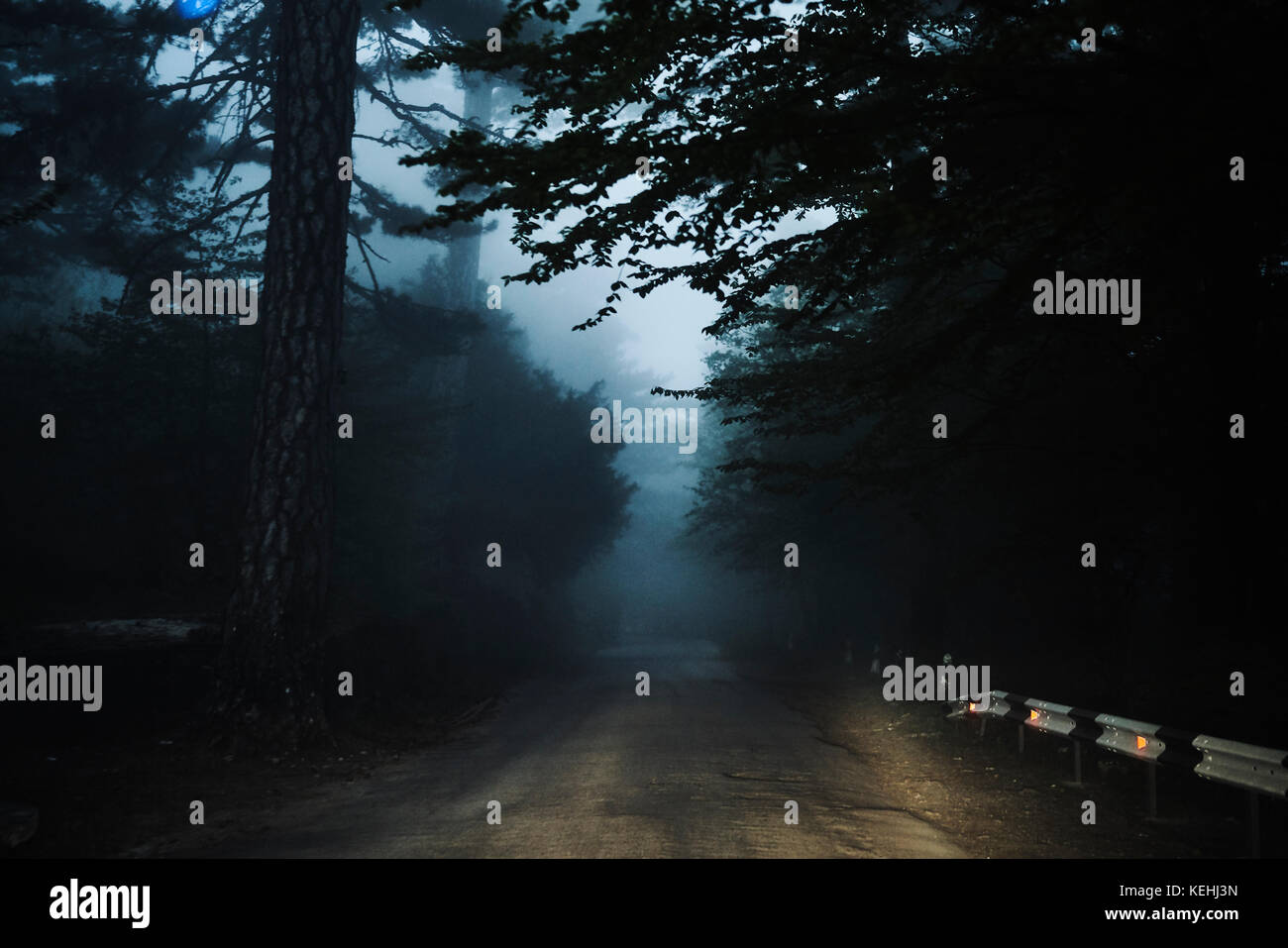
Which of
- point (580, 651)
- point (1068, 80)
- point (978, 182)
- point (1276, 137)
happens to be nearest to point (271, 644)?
point (978, 182)

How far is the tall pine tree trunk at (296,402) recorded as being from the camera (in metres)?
11.3

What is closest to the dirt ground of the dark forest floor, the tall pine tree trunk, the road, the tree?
the road

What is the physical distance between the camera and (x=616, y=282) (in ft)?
25.1

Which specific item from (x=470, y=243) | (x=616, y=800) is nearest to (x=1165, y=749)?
(x=616, y=800)

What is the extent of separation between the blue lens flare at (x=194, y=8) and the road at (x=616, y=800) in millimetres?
13007

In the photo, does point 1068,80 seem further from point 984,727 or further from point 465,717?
point 465,717

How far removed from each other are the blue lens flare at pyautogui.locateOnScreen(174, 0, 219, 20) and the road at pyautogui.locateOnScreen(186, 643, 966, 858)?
13.0 meters

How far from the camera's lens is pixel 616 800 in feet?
27.3

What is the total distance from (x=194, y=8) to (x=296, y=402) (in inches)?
351

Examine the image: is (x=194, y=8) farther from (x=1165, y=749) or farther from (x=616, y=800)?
(x=1165, y=749)

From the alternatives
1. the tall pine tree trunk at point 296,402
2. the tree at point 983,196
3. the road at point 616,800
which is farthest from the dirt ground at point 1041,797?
the tall pine tree trunk at point 296,402

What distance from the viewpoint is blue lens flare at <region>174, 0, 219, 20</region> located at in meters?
15.6

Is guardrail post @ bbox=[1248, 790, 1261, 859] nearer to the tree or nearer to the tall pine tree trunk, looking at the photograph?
the tree

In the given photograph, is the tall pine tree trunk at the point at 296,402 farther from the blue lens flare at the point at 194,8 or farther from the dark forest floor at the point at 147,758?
the blue lens flare at the point at 194,8
